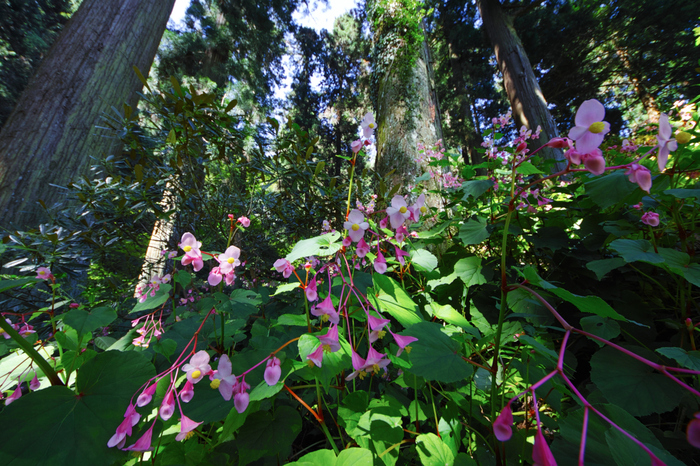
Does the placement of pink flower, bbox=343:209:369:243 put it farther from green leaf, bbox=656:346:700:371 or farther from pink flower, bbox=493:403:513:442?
green leaf, bbox=656:346:700:371

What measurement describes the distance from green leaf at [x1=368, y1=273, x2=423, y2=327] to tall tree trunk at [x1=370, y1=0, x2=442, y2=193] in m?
1.71

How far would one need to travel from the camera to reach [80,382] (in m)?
0.51

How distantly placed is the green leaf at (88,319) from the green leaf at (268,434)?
46 centimetres

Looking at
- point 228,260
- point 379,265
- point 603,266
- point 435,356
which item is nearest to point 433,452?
point 435,356

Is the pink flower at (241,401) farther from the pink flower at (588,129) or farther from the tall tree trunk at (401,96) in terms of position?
the tall tree trunk at (401,96)

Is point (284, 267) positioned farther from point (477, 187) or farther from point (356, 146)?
point (477, 187)

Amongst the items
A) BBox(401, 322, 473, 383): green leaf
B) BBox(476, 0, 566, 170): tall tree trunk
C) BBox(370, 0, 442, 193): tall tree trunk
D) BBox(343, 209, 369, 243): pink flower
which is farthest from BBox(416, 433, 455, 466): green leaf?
BBox(476, 0, 566, 170): tall tree trunk

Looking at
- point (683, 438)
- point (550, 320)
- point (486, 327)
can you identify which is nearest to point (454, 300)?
point (486, 327)

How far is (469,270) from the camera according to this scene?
3.66 ft

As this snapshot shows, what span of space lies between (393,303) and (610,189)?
2.67ft

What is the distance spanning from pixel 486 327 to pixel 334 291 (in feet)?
2.12

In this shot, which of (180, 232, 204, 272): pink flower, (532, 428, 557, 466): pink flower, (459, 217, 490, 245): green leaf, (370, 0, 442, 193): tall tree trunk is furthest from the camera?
(370, 0, 442, 193): tall tree trunk

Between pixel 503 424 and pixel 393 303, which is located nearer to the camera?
pixel 503 424

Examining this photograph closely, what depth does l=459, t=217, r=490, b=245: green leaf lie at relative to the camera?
41.6 inches
